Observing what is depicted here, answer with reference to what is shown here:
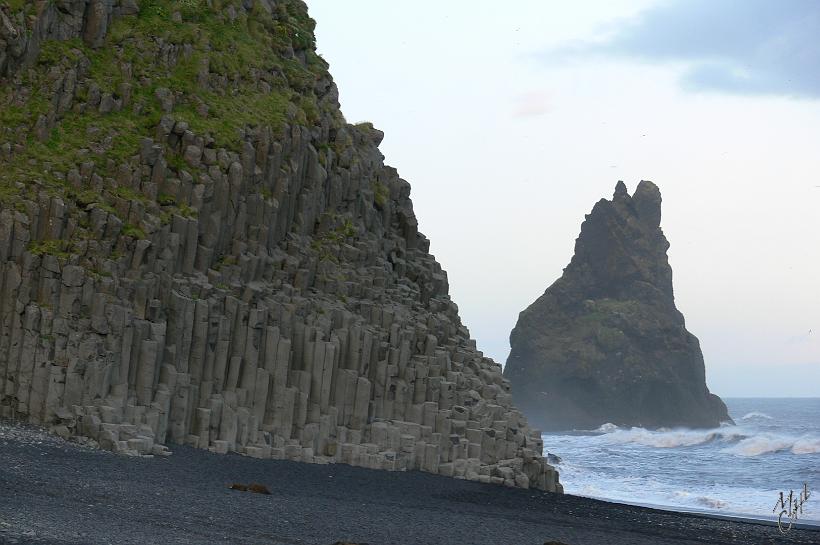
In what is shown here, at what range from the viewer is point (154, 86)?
115 feet

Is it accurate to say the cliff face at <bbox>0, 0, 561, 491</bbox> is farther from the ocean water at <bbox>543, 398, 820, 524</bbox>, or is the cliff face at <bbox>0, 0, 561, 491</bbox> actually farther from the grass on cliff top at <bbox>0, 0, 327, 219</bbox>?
the ocean water at <bbox>543, 398, 820, 524</bbox>

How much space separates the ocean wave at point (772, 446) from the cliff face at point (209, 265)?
43510 mm

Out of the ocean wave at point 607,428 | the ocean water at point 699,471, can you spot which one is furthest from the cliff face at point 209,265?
the ocean wave at point 607,428

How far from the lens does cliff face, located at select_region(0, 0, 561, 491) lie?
2966cm

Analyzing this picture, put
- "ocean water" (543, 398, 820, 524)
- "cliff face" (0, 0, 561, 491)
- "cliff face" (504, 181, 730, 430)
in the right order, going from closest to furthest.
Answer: "cliff face" (0, 0, 561, 491), "ocean water" (543, 398, 820, 524), "cliff face" (504, 181, 730, 430)

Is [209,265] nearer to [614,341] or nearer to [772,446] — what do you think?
[772,446]

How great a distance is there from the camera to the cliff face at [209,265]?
2966 centimetres

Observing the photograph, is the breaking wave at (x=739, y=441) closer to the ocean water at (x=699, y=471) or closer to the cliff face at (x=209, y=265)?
the ocean water at (x=699, y=471)

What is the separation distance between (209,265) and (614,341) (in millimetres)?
115049

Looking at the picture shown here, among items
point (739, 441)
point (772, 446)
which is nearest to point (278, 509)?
point (772, 446)

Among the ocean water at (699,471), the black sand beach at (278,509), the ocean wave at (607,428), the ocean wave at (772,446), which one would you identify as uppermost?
the ocean wave at (607,428)

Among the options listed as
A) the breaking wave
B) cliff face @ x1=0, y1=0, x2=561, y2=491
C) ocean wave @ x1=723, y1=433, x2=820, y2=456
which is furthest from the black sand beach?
the breaking wave

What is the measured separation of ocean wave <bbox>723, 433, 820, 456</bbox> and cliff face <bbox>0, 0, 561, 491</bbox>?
43.5 meters

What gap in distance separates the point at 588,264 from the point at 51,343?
421ft
